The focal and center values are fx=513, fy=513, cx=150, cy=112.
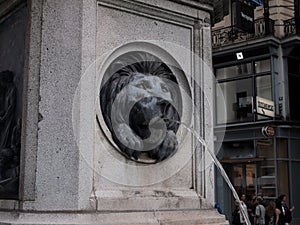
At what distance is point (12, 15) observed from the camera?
5.36 metres

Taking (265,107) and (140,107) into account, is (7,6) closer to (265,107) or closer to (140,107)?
(140,107)

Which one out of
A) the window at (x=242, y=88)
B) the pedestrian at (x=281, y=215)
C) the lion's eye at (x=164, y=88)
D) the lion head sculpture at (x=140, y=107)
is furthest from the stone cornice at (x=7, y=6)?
the window at (x=242, y=88)

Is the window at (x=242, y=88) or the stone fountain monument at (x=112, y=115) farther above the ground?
the window at (x=242, y=88)

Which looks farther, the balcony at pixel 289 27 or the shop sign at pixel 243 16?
the balcony at pixel 289 27

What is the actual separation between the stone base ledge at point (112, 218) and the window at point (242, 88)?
16808mm

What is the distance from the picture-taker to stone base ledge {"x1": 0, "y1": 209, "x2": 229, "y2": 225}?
429 centimetres

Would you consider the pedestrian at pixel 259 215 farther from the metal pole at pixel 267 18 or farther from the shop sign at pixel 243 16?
the metal pole at pixel 267 18

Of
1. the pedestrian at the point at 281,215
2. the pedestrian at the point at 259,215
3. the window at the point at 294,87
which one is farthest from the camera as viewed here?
the window at the point at 294,87

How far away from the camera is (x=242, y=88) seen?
76.2 feet

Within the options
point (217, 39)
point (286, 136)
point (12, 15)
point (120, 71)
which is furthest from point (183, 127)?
point (217, 39)

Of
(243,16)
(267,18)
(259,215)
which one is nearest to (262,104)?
(267,18)

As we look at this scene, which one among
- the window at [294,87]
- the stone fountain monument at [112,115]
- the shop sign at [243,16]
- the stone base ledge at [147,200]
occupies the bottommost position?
the stone base ledge at [147,200]

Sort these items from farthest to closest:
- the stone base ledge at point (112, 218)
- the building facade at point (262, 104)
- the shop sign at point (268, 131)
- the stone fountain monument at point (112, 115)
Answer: the building facade at point (262, 104) < the shop sign at point (268, 131) < the stone fountain monument at point (112, 115) < the stone base ledge at point (112, 218)

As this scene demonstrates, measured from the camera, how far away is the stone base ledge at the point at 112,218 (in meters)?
4.29
